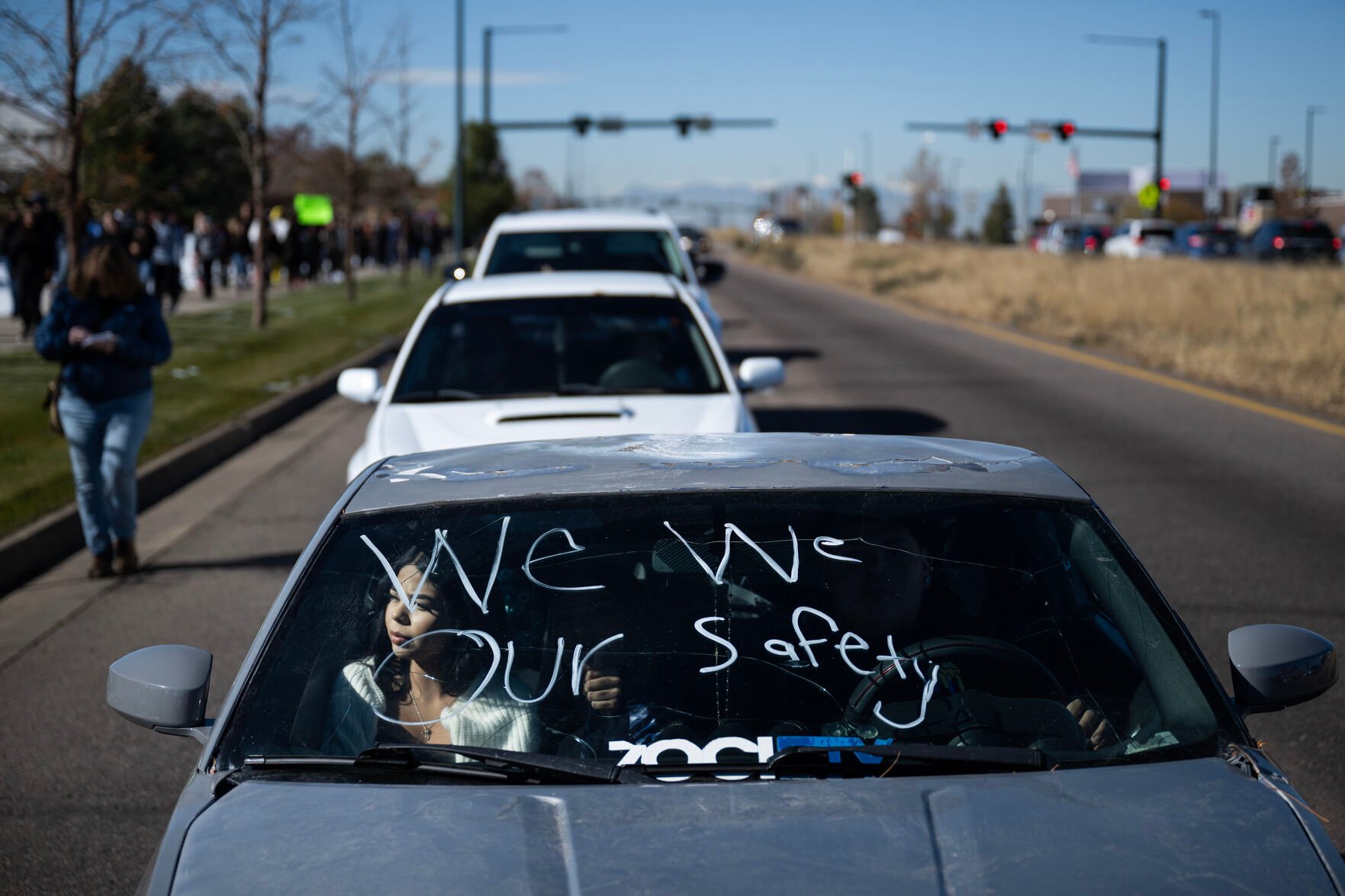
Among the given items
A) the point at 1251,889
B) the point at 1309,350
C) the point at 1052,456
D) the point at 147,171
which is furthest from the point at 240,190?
the point at 1251,889

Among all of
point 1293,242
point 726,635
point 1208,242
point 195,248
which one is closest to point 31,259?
point 195,248

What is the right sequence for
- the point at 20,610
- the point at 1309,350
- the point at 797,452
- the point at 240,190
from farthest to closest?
the point at 240,190 → the point at 1309,350 → the point at 20,610 → the point at 797,452

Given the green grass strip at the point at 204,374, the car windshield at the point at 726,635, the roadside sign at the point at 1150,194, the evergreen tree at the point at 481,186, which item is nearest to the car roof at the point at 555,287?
the green grass strip at the point at 204,374

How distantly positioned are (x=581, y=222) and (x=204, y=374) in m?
6.00

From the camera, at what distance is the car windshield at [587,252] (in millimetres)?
12148

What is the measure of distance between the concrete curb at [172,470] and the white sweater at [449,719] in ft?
18.5

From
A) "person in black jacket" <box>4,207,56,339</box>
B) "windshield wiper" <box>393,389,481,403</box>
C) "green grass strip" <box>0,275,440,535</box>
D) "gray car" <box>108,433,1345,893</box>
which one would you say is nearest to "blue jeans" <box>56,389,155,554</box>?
"green grass strip" <box>0,275,440,535</box>

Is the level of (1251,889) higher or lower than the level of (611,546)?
lower

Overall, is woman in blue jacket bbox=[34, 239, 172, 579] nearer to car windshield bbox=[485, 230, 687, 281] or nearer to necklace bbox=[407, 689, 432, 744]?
car windshield bbox=[485, 230, 687, 281]

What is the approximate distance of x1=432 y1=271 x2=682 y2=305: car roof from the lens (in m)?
7.57

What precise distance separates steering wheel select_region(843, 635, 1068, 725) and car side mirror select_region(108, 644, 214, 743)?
1305 mm

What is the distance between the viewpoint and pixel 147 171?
4262 centimetres

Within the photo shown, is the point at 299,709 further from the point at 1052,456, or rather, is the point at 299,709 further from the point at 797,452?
the point at 1052,456

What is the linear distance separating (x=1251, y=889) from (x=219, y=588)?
6229 millimetres
